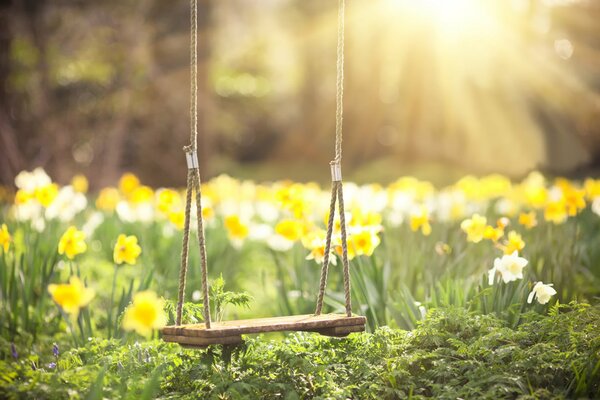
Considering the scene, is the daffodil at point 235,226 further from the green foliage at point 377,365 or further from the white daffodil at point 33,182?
the green foliage at point 377,365

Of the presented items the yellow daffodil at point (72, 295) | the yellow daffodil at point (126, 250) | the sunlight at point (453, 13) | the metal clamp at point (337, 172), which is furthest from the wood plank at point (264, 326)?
the sunlight at point (453, 13)

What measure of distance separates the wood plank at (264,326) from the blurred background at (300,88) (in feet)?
24.8

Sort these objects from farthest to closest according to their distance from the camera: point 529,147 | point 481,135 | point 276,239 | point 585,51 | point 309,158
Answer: point 309,158 → point 481,135 → point 529,147 → point 585,51 → point 276,239

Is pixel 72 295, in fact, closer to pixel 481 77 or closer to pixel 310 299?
pixel 310 299

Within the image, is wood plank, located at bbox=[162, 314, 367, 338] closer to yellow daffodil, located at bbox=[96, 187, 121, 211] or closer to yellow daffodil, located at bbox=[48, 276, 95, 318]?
yellow daffodil, located at bbox=[48, 276, 95, 318]

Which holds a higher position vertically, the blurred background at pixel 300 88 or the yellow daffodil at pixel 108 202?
the blurred background at pixel 300 88

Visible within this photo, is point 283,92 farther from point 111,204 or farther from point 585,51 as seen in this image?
point 111,204

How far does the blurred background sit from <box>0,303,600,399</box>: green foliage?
7448 mm

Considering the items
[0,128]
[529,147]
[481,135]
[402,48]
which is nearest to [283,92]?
[402,48]

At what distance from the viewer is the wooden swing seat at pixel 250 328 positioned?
7.88ft

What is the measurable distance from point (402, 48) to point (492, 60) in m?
2.26

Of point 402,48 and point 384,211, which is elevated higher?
point 402,48

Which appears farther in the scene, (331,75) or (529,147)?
(331,75)

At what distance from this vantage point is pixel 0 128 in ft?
31.0
